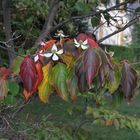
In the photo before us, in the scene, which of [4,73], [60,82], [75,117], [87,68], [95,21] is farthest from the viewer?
[75,117]

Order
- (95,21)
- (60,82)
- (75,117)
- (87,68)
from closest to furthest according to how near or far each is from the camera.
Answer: (87,68) → (60,82) → (95,21) → (75,117)

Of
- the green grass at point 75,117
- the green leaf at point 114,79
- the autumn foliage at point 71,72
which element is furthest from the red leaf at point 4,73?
the green grass at point 75,117

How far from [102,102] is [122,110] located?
524 cm

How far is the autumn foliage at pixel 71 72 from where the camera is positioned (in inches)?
57.9

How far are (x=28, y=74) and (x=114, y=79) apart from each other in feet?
0.94

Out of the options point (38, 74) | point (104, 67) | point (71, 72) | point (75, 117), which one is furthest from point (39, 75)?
point (75, 117)

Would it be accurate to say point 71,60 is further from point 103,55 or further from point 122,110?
point 122,110

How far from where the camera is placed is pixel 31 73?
5.07 ft

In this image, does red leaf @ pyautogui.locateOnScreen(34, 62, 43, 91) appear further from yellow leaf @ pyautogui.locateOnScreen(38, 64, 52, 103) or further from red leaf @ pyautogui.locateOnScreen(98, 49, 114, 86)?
red leaf @ pyautogui.locateOnScreen(98, 49, 114, 86)

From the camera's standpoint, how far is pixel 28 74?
154cm

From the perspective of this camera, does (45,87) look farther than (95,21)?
No

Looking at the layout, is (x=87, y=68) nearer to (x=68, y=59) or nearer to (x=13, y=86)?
(x=68, y=59)

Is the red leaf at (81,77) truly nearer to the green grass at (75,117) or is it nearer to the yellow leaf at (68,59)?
the yellow leaf at (68,59)

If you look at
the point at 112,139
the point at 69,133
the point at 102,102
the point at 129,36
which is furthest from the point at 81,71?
the point at 129,36
